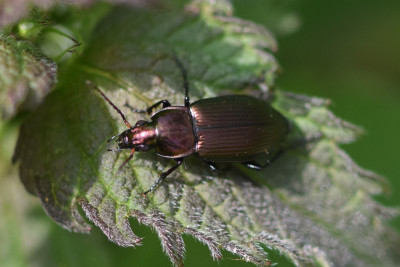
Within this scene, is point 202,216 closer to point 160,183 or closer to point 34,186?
point 160,183

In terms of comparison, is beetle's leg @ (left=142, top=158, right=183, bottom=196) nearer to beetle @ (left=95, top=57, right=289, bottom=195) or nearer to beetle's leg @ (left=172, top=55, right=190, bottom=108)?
beetle @ (left=95, top=57, right=289, bottom=195)

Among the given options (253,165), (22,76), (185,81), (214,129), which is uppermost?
(22,76)

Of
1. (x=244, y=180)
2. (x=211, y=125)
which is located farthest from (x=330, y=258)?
(x=211, y=125)

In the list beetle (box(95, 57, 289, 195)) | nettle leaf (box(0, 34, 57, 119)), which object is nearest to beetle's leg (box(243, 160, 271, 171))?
beetle (box(95, 57, 289, 195))

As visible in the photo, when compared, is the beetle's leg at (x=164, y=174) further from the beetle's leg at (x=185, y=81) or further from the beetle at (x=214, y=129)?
the beetle's leg at (x=185, y=81)

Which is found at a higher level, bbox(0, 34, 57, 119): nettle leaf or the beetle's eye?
bbox(0, 34, 57, 119): nettle leaf

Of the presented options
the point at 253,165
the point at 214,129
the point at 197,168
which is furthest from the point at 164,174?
the point at 253,165

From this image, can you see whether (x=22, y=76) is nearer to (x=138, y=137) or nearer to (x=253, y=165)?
(x=138, y=137)
